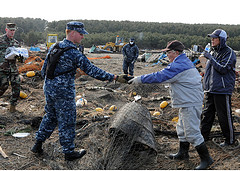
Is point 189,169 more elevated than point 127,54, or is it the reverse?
point 127,54

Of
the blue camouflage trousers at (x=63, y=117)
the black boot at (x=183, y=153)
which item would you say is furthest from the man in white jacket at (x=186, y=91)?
the blue camouflage trousers at (x=63, y=117)

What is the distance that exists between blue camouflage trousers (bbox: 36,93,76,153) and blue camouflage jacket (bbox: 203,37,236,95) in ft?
7.61

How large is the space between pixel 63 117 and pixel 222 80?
8.54 feet

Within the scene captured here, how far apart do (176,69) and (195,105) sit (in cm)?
55

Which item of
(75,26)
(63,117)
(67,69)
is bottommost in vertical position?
(63,117)

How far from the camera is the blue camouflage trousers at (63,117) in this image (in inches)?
127

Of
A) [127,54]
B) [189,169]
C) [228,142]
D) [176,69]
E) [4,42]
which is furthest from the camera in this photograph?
[127,54]

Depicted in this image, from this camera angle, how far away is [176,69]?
3.07 m

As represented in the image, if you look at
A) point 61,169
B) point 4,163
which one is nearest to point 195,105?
point 61,169

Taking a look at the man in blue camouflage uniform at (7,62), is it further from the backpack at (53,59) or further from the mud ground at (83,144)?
the backpack at (53,59)

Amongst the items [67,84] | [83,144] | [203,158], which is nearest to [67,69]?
[67,84]

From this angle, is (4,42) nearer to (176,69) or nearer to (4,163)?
(4,163)

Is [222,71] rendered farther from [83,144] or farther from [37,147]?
[37,147]

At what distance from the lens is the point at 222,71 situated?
146 inches
